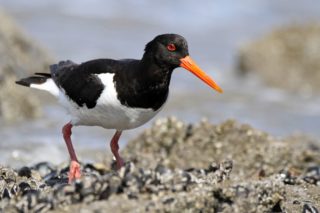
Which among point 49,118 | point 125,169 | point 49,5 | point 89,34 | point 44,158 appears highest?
point 49,5

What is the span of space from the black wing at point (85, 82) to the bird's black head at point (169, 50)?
424mm

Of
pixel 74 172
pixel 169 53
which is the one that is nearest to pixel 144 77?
pixel 169 53

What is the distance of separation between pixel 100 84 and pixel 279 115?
23.8ft

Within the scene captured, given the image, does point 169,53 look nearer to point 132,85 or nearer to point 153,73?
point 153,73

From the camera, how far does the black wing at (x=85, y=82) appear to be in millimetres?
6090

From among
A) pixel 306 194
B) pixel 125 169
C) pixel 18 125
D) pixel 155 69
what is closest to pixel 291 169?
pixel 306 194

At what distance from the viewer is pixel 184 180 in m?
4.73

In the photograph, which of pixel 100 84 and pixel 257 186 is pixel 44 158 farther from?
pixel 257 186

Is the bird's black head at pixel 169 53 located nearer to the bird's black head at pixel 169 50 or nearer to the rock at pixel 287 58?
the bird's black head at pixel 169 50

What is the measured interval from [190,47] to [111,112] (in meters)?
12.6

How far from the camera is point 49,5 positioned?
21.5 metres

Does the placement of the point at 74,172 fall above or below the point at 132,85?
below

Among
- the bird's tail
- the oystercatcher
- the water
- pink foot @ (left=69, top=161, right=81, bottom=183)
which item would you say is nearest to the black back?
the oystercatcher

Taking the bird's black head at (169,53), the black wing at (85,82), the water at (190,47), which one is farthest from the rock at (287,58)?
the bird's black head at (169,53)
